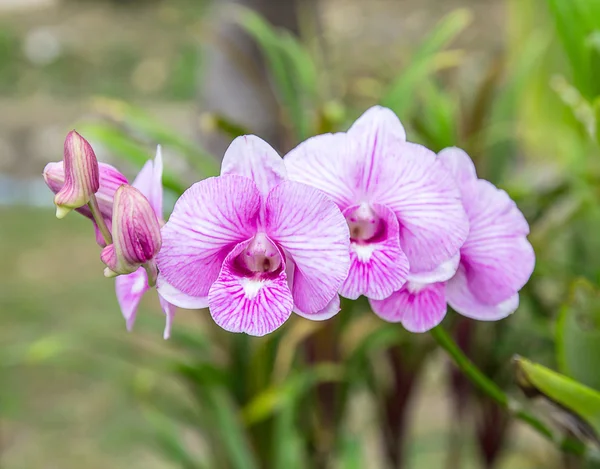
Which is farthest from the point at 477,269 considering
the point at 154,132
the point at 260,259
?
the point at 154,132

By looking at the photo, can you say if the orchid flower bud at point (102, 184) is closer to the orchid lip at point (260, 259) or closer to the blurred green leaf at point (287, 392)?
the orchid lip at point (260, 259)

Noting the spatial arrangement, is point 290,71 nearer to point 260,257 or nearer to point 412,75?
point 412,75

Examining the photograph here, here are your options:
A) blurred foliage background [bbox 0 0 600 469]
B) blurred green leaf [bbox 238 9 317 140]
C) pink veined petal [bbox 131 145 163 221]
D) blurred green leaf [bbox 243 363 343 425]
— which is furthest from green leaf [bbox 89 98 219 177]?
pink veined petal [bbox 131 145 163 221]

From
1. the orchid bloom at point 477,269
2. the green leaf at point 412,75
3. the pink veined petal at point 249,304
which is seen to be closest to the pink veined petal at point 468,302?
the orchid bloom at point 477,269

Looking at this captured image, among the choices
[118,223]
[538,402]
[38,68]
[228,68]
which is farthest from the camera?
[38,68]

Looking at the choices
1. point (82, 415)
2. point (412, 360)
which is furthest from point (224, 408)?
point (82, 415)

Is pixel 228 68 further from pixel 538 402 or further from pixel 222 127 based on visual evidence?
pixel 538 402
